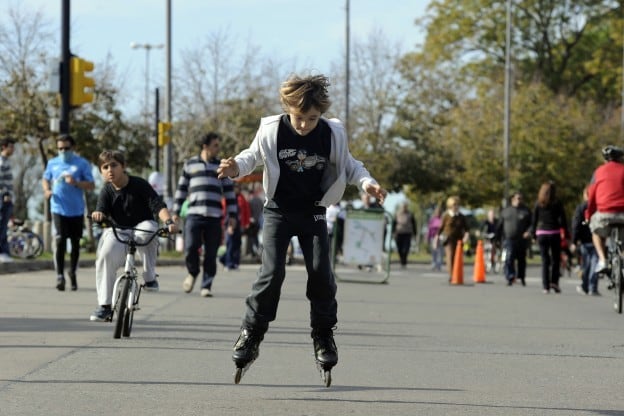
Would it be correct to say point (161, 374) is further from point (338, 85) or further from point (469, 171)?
point (338, 85)

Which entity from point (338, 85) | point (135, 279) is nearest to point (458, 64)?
point (338, 85)

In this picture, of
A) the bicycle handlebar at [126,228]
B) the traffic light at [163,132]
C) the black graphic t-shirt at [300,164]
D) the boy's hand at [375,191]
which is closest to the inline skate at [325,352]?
the black graphic t-shirt at [300,164]

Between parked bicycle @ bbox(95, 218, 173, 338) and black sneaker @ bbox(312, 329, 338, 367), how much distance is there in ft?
10.2

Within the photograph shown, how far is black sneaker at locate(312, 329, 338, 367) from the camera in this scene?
796 cm

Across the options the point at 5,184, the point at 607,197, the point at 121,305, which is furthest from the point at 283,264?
the point at 5,184

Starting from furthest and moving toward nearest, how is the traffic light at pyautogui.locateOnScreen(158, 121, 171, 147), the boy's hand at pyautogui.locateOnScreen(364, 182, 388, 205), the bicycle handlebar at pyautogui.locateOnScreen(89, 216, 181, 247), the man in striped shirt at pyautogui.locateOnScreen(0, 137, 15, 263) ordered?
1. the traffic light at pyautogui.locateOnScreen(158, 121, 171, 147)
2. the man in striped shirt at pyautogui.locateOnScreen(0, 137, 15, 263)
3. the bicycle handlebar at pyautogui.locateOnScreen(89, 216, 181, 247)
4. the boy's hand at pyautogui.locateOnScreen(364, 182, 388, 205)

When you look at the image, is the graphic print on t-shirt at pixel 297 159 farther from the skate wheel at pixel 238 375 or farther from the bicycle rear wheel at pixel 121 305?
the bicycle rear wheel at pixel 121 305

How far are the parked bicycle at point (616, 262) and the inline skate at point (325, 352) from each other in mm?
7850

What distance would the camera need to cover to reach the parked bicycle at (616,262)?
1534 centimetres

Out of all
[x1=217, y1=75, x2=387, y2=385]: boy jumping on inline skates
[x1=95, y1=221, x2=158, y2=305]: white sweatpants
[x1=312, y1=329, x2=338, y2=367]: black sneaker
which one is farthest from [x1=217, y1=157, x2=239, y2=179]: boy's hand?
[x1=95, y1=221, x2=158, y2=305]: white sweatpants

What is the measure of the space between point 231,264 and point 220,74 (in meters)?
26.7

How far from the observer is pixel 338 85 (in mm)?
56750

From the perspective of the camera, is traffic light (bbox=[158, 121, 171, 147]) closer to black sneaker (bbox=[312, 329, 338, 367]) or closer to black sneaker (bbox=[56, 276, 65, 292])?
black sneaker (bbox=[56, 276, 65, 292])

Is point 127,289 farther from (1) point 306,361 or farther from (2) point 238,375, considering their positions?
(2) point 238,375
